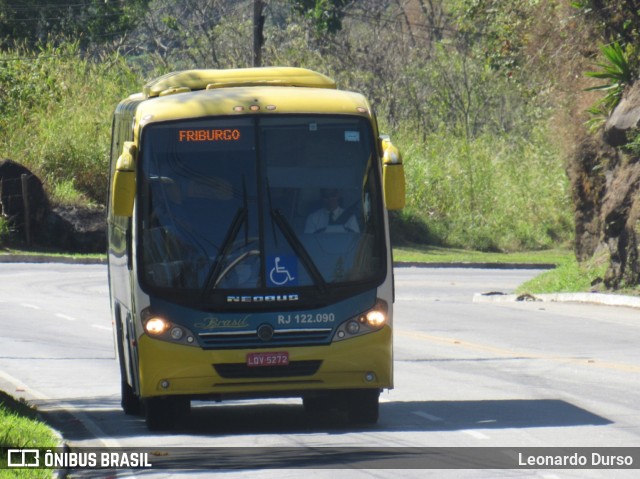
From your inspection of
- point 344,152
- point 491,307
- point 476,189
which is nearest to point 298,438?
point 344,152

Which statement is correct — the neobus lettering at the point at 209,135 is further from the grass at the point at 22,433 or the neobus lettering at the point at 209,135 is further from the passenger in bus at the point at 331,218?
the grass at the point at 22,433

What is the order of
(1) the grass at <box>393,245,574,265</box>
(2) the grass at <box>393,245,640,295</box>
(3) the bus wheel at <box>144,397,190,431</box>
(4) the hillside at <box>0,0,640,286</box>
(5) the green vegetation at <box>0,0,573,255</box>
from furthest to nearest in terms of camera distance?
(5) the green vegetation at <box>0,0,573,255</box>
(1) the grass at <box>393,245,574,265</box>
(4) the hillside at <box>0,0,640,286</box>
(2) the grass at <box>393,245,640,295</box>
(3) the bus wheel at <box>144,397,190,431</box>

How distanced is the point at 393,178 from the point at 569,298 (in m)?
16.0

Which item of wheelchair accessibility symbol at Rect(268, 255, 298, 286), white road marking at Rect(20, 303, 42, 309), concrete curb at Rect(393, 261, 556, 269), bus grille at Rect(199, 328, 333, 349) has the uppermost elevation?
wheelchair accessibility symbol at Rect(268, 255, 298, 286)

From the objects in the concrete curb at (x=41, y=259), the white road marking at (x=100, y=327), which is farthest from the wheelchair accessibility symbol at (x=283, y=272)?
the concrete curb at (x=41, y=259)

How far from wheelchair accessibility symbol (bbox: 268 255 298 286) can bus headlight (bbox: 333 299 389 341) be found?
56cm

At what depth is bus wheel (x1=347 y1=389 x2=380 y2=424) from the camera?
11414 mm

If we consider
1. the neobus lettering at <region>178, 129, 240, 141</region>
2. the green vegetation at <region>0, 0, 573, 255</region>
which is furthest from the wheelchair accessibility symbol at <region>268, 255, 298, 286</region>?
the green vegetation at <region>0, 0, 573, 255</region>

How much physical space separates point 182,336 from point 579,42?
1979cm

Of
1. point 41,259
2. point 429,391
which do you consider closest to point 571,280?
point 429,391

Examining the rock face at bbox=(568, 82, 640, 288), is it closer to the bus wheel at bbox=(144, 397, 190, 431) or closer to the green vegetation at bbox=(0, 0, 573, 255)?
the green vegetation at bbox=(0, 0, 573, 255)

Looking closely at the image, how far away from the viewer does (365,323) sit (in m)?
11.1

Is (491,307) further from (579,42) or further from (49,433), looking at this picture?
(49,433)

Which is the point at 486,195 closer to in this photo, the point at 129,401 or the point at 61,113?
the point at 61,113
